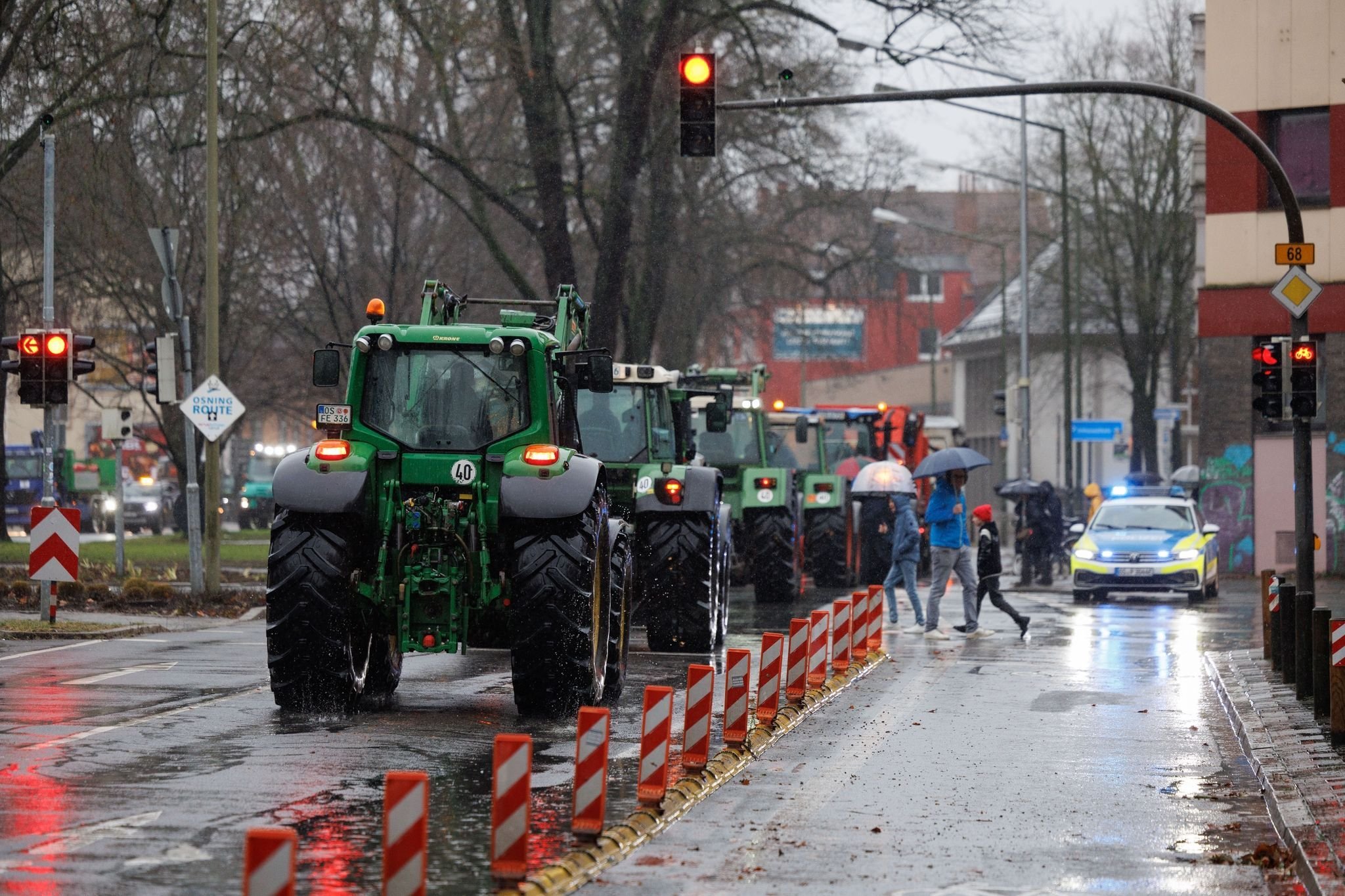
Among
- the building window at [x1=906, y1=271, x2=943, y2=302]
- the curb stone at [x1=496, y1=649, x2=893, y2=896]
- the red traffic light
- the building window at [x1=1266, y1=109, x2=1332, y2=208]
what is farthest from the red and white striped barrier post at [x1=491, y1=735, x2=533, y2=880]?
the building window at [x1=906, y1=271, x2=943, y2=302]

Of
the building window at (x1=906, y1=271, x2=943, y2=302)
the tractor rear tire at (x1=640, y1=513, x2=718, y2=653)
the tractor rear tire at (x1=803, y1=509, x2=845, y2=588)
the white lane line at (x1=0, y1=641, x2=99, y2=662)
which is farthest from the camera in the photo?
the building window at (x1=906, y1=271, x2=943, y2=302)

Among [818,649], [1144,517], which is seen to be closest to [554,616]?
[818,649]

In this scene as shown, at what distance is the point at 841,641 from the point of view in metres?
17.8

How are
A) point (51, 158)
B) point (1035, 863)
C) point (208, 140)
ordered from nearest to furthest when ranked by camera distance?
point (1035, 863) → point (51, 158) → point (208, 140)

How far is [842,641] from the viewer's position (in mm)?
17766

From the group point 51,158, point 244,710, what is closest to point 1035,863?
point 244,710

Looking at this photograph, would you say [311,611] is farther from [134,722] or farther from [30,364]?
[30,364]

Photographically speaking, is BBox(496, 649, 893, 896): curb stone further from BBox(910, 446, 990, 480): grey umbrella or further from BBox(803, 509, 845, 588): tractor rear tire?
BBox(803, 509, 845, 588): tractor rear tire

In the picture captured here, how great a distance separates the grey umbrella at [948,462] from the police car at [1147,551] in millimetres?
7604

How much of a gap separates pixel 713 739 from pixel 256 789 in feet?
11.2

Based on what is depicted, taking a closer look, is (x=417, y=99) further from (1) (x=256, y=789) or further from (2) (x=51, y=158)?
(1) (x=256, y=789)

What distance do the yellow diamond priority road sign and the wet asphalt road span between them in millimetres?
3992

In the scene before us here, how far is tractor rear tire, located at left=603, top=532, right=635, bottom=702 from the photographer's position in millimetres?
14586

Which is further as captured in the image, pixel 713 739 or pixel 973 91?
pixel 973 91
